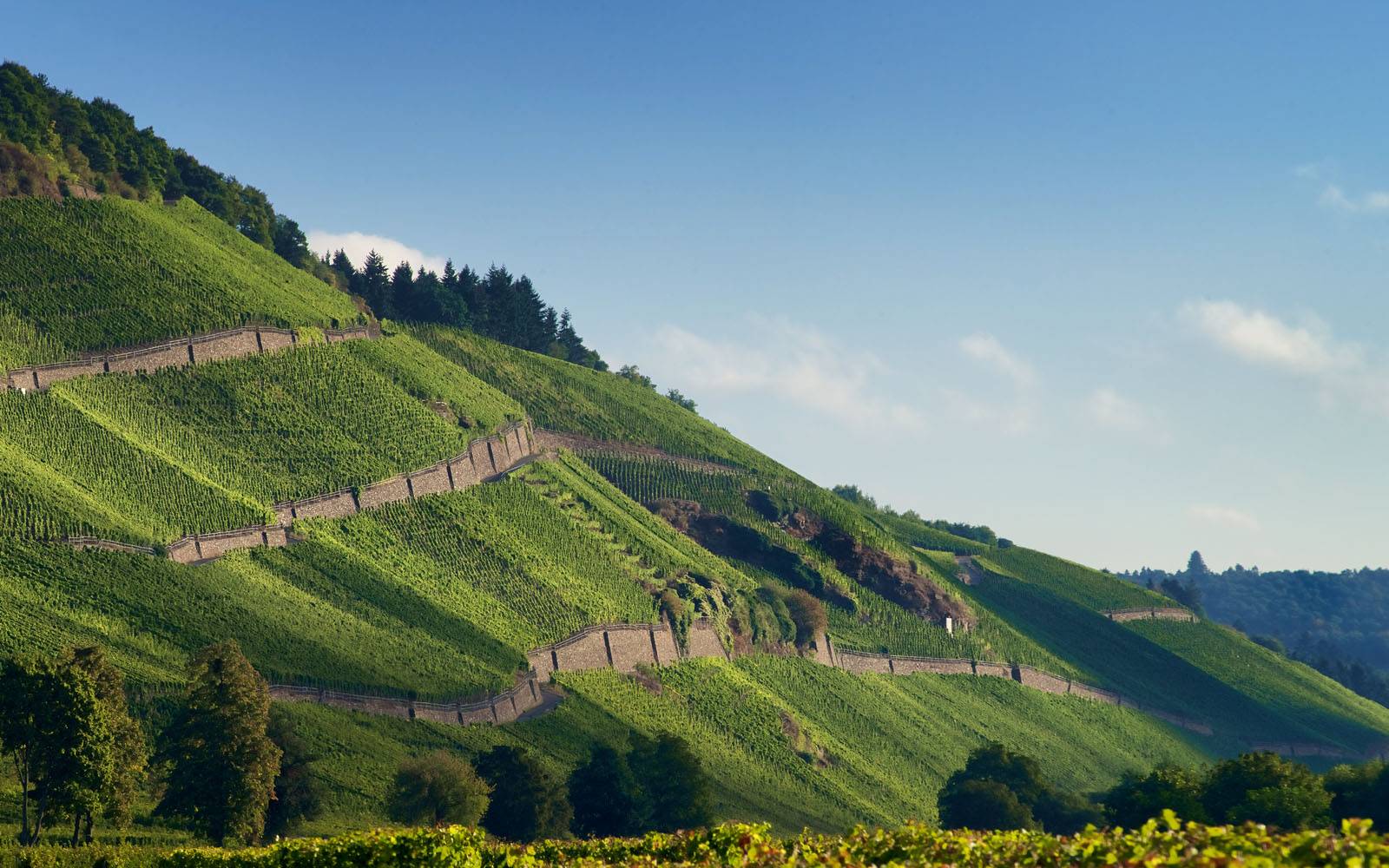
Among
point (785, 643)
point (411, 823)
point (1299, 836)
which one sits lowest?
point (411, 823)

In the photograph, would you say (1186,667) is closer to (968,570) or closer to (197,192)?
(968,570)

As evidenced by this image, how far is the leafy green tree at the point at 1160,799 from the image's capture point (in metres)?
64.6

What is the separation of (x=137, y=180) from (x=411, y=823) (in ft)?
320

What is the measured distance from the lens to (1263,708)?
144 metres

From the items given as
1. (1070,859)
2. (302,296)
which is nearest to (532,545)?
(302,296)

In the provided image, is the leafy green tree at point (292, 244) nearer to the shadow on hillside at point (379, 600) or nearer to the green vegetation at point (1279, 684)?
the shadow on hillside at point (379, 600)

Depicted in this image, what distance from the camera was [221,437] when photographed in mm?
100312

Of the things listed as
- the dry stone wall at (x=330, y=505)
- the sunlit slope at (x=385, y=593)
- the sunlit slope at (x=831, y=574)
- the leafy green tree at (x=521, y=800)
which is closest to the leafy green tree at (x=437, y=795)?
the leafy green tree at (x=521, y=800)

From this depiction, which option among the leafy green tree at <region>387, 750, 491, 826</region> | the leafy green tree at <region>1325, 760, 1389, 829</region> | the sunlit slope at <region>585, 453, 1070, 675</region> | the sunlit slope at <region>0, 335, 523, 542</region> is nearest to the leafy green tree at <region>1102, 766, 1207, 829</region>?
the leafy green tree at <region>1325, 760, 1389, 829</region>

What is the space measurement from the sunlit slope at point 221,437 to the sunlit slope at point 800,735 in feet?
70.9

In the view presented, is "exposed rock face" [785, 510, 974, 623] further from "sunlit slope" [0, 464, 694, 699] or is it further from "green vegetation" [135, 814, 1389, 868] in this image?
"green vegetation" [135, 814, 1389, 868]

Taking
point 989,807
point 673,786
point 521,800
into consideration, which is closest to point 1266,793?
point 989,807

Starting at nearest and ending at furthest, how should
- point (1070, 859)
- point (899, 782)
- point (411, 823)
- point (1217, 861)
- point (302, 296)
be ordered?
point (1217, 861)
point (1070, 859)
point (411, 823)
point (899, 782)
point (302, 296)

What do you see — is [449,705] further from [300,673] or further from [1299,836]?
[1299,836]
